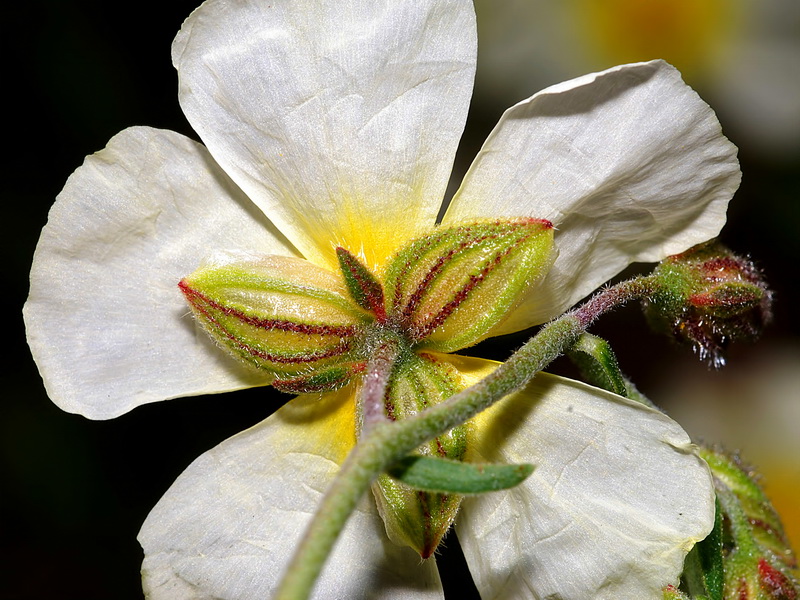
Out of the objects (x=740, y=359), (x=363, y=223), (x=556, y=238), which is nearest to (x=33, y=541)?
(x=363, y=223)

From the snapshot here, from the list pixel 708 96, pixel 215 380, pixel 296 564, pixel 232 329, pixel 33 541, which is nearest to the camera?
pixel 296 564

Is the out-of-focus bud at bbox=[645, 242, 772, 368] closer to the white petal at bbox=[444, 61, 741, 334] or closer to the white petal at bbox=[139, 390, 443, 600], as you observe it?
the white petal at bbox=[444, 61, 741, 334]

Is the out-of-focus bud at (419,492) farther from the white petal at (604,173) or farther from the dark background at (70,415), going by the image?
the dark background at (70,415)

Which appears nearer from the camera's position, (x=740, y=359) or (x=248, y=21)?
(x=248, y=21)

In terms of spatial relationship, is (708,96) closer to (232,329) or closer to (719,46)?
(719,46)

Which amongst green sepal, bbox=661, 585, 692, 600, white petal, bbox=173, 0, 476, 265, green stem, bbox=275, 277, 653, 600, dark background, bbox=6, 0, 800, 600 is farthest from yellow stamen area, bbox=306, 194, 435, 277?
dark background, bbox=6, 0, 800, 600

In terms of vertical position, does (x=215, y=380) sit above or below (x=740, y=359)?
above

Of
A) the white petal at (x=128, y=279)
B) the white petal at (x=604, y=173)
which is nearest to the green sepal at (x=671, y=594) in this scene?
the white petal at (x=604, y=173)
